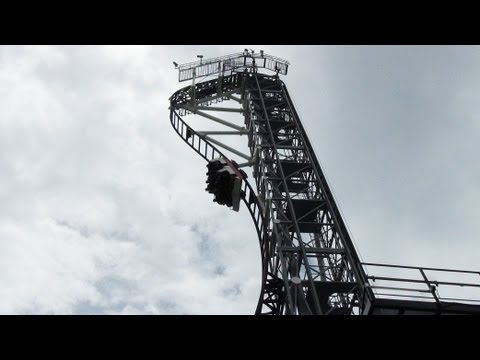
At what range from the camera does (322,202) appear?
2222 cm
